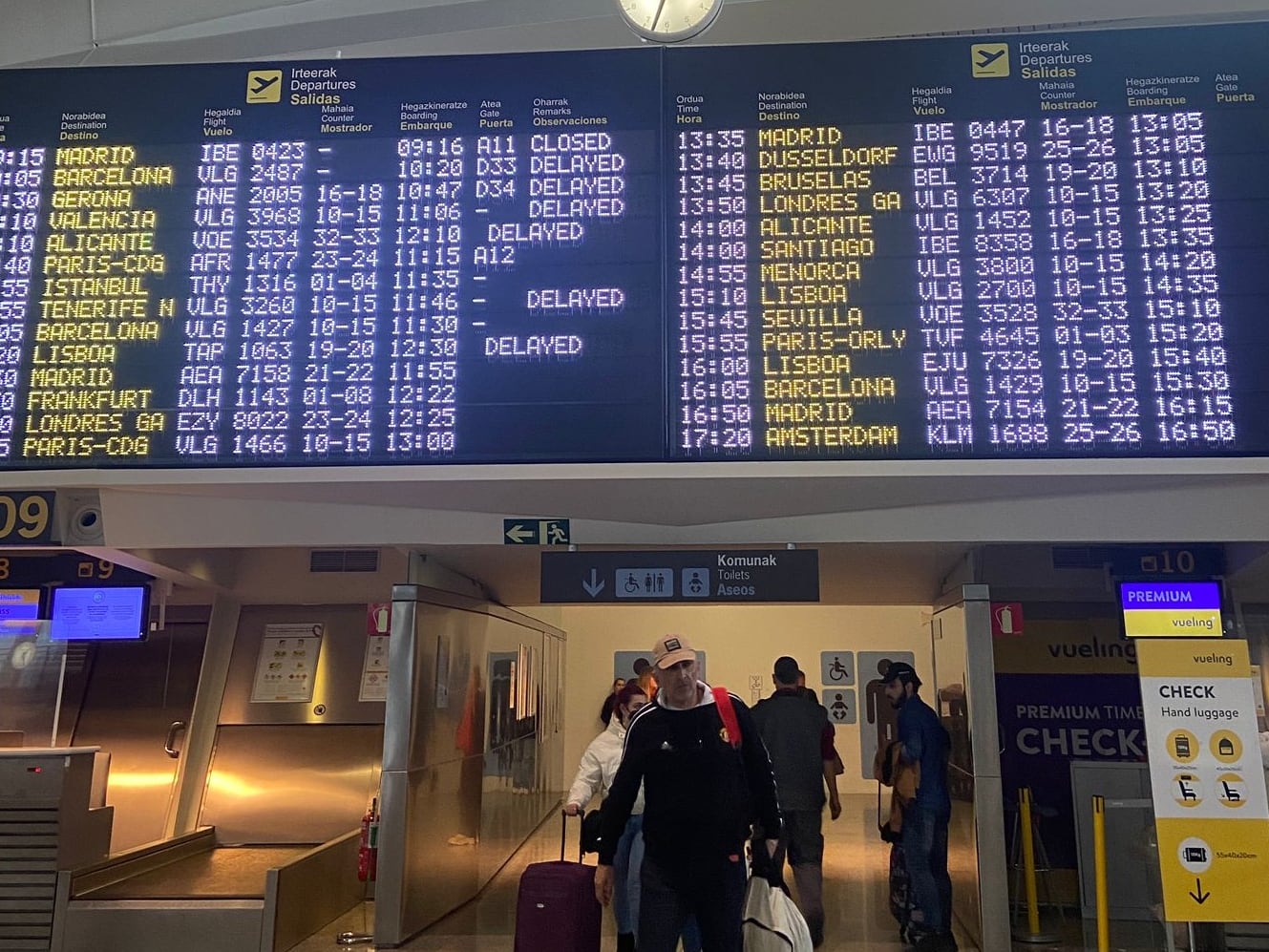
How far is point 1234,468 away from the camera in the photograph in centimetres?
513

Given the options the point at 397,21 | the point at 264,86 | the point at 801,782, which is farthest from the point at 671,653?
the point at 397,21

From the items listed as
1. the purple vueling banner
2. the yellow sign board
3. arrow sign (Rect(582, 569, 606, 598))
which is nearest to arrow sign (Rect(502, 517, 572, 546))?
arrow sign (Rect(582, 569, 606, 598))

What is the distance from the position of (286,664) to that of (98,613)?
1.60 m

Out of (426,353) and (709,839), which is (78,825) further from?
(709,839)

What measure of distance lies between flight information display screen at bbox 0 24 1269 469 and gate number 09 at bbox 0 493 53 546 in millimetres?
362

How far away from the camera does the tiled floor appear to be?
6406 millimetres

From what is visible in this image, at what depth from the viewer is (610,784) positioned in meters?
5.57

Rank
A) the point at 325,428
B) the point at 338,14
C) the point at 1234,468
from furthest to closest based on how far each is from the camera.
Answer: the point at 338,14 < the point at 325,428 < the point at 1234,468

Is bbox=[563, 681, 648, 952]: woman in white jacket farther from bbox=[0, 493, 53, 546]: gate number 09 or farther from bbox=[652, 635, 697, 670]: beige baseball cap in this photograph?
bbox=[0, 493, 53, 546]: gate number 09

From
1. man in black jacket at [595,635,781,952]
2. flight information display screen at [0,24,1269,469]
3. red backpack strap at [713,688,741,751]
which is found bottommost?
man in black jacket at [595,635,781,952]

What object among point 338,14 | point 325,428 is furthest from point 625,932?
point 338,14

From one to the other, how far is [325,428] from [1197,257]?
14.7ft

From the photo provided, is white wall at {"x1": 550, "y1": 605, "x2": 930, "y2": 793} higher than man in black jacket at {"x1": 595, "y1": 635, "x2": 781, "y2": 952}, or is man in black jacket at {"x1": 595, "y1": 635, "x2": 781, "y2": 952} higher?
white wall at {"x1": 550, "y1": 605, "x2": 930, "y2": 793}

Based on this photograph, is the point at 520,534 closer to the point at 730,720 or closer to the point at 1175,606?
the point at 730,720
